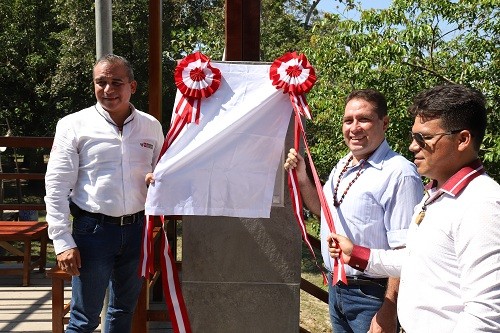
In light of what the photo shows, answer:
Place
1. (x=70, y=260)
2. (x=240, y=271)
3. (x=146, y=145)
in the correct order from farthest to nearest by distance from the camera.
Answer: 1. (x=240, y=271)
2. (x=146, y=145)
3. (x=70, y=260)

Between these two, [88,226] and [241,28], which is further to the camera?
[241,28]

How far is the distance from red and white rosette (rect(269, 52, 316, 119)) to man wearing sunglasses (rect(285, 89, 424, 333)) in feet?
1.80

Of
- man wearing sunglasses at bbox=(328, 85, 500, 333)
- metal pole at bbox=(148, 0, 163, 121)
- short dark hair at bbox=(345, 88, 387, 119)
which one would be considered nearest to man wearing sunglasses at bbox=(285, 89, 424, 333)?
short dark hair at bbox=(345, 88, 387, 119)

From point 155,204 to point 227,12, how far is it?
127 cm

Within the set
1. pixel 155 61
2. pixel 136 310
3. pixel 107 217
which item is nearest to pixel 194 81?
pixel 107 217

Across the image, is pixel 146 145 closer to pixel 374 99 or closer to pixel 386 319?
pixel 374 99

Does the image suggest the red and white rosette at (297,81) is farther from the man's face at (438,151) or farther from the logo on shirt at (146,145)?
the man's face at (438,151)

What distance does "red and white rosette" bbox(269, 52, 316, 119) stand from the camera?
138 inches

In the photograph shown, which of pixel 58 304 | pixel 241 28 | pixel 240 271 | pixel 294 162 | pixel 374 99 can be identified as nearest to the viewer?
pixel 374 99

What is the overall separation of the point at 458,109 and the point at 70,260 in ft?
7.12

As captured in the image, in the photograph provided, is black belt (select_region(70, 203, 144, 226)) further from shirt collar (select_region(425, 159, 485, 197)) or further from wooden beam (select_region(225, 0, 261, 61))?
shirt collar (select_region(425, 159, 485, 197))

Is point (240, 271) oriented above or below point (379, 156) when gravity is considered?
below

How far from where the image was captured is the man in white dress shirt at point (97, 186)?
345cm

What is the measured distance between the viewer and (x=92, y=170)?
3496 mm
